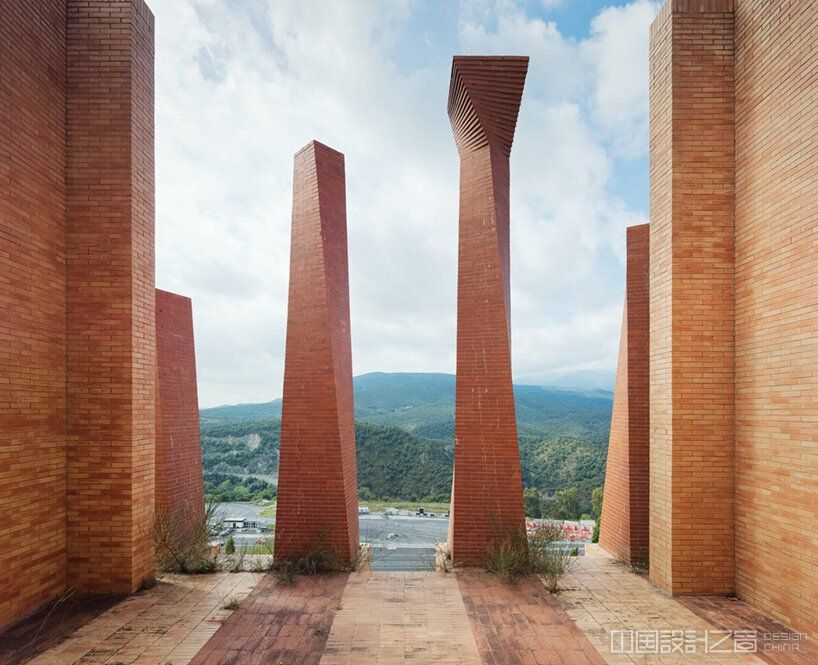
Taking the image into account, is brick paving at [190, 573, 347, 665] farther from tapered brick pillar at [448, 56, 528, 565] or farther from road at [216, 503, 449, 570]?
road at [216, 503, 449, 570]

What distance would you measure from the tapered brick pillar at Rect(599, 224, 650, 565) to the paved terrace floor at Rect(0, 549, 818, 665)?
3.76ft

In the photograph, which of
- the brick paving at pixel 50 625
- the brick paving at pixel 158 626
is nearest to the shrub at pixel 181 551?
the brick paving at pixel 158 626

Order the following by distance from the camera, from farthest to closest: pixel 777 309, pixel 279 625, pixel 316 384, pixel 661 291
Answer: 1. pixel 316 384
2. pixel 661 291
3. pixel 777 309
4. pixel 279 625

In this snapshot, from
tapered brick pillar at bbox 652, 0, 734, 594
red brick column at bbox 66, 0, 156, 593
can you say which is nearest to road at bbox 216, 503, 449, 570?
red brick column at bbox 66, 0, 156, 593

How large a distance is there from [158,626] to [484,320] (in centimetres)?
531

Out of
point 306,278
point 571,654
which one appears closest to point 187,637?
point 571,654

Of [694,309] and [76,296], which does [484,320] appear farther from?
[76,296]

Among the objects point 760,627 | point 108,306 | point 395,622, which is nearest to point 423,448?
point 395,622

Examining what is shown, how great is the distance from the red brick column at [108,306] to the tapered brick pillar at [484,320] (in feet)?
13.7

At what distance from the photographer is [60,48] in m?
5.65

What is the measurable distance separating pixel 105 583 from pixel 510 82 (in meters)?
8.66

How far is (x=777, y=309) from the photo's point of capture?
4934mm

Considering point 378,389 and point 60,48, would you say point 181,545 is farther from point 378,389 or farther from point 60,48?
point 378,389

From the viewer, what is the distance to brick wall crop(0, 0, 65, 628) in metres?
4.66
